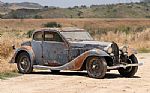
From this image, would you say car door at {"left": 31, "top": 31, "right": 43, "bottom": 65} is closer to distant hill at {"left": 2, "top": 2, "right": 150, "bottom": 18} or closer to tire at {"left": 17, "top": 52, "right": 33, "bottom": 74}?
tire at {"left": 17, "top": 52, "right": 33, "bottom": 74}

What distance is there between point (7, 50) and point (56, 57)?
6.00 metres

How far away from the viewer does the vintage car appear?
55.5 feet

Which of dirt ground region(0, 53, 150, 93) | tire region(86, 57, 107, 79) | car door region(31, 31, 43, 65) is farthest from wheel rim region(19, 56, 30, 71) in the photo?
tire region(86, 57, 107, 79)

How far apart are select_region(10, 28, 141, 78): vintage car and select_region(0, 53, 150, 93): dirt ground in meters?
0.34

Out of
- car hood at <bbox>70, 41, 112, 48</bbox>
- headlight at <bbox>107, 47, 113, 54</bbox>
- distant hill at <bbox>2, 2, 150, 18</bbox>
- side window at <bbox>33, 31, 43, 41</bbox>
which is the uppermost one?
side window at <bbox>33, 31, 43, 41</bbox>

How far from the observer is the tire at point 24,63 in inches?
737

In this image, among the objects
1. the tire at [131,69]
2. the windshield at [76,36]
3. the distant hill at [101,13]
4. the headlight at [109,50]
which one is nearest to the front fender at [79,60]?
the headlight at [109,50]

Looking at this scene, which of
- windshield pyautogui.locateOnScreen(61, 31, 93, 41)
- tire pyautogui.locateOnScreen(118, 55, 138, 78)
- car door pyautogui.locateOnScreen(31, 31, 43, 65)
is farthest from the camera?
car door pyautogui.locateOnScreen(31, 31, 43, 65)

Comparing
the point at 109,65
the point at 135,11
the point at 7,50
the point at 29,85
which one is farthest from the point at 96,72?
the point at 135,11

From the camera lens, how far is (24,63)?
18953 millimetres

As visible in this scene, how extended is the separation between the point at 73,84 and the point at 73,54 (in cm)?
259

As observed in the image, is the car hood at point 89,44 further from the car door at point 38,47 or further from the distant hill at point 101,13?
the distant hill at point 101,13

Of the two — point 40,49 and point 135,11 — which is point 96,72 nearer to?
point 40,49

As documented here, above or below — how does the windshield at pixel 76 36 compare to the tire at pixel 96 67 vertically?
above
